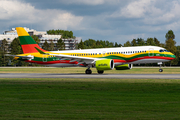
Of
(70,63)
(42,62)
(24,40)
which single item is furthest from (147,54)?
(24,40)

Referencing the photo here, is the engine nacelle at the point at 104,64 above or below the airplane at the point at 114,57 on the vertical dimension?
below

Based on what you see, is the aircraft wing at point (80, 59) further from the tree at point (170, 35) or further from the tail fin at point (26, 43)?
the tree at point (170, 35)

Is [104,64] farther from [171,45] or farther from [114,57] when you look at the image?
[171,45]

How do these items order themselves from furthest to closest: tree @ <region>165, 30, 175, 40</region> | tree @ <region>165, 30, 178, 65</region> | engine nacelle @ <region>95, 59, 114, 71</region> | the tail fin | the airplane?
tree @ <region>165, 30, 175, 40</region> → tree @ <region>165, 30, 178, 65</region> → the tail fin → the airplane → engine nacelle @ <region>95, 59, 114, 71</region>

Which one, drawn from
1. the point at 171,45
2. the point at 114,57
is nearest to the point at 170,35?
the point at 171,45

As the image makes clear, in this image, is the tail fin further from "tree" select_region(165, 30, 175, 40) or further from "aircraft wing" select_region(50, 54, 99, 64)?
"tree" select_region(165, 30, 175, 40)

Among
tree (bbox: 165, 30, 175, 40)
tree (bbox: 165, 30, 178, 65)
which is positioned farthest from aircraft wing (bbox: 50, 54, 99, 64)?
tree (bbox: 165, 30, 175, 40)

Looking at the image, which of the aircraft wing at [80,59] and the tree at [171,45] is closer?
the aircraft wing at [80,59]

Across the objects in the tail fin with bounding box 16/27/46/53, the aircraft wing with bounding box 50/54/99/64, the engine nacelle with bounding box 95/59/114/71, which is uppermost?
the tail fin with bounding box 16/27/46/53

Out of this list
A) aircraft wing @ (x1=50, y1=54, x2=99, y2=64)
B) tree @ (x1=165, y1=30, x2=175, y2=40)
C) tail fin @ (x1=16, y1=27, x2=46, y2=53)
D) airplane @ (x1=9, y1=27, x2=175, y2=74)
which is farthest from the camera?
tree @ (x1=165, y1=30, x2=175, y2=40)

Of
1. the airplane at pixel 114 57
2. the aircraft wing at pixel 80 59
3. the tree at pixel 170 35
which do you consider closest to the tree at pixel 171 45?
the tree at pixel 170 35

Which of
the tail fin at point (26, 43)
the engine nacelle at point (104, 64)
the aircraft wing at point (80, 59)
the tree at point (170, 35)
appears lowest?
the engine nacelle at point (104, 64)
